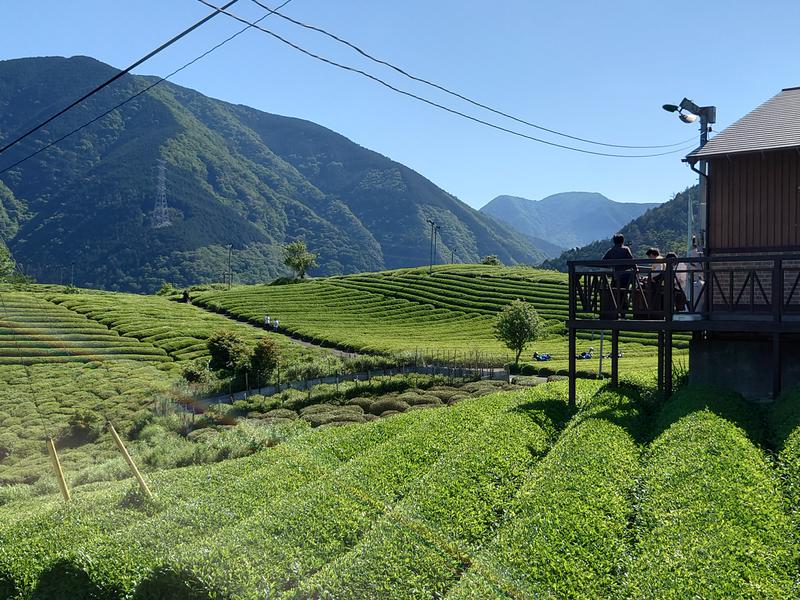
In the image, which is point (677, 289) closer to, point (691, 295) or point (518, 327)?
point (691, 295)

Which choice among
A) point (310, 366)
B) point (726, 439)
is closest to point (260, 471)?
point (726, 439)

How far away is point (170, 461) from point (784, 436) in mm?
17088

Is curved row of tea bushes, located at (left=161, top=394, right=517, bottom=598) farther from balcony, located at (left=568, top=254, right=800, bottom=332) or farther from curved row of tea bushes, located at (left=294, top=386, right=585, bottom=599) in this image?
balcony, located at (left=568, top=254, right=800, bottom=332)

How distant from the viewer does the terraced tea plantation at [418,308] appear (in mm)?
56594

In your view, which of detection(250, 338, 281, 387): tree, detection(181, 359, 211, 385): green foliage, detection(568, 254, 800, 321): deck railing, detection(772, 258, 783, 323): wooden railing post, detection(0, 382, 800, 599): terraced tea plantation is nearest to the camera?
detection(0, 382, 800, 599): terraced tea plantation

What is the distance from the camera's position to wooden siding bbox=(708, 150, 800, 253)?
16.0m

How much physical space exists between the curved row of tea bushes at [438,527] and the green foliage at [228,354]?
31.0 m

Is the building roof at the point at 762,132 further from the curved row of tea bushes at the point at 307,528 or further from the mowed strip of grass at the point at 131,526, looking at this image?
the mowed strip of grass at the point at 131,526

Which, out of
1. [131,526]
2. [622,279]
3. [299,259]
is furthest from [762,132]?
[299,259]

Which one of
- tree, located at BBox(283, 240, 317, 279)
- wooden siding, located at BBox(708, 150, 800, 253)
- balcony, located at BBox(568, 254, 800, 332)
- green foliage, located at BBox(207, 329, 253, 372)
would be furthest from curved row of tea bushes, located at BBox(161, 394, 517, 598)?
tree, located at BBox(283, 240, 317, 279)

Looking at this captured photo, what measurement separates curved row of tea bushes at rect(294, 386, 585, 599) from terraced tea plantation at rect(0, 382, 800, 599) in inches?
1.1

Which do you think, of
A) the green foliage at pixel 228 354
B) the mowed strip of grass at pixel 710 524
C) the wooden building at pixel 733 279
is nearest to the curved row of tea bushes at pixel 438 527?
the mowed strip of grass at pixel 710 524

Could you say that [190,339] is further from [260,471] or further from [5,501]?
[260,471]

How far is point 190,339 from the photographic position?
49906 mm
